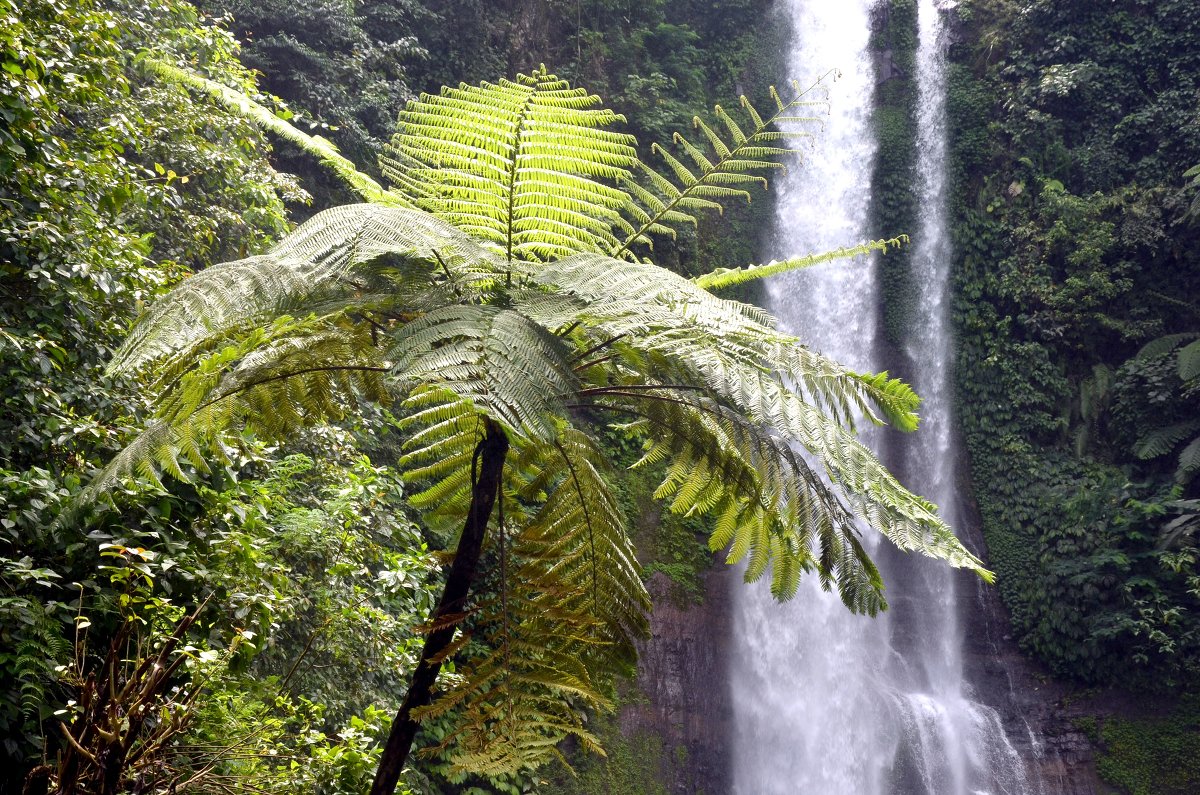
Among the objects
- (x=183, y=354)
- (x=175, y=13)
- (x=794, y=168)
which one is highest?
(x=794, y=168)

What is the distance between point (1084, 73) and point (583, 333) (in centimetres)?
1319

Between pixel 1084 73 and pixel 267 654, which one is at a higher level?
pixel 1084 73

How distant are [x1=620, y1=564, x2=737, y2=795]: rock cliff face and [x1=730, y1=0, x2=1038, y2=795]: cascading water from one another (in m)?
0.22

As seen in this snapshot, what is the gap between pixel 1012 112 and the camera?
1297 cm

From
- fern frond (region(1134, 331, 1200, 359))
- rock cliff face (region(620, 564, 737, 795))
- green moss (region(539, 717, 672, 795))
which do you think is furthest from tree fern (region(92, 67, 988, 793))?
fern frond (region(1134, 331, 1200, 359))

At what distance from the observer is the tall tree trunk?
2.09 m

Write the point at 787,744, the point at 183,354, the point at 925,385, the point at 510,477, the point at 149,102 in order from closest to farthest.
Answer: the point at 183,354 → the point at 510,477 → the point at 149,102 → the point at 787,744 → the point at 925,385

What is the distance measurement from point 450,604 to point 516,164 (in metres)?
1.24

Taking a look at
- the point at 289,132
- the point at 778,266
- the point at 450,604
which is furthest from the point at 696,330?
the point at 289,132

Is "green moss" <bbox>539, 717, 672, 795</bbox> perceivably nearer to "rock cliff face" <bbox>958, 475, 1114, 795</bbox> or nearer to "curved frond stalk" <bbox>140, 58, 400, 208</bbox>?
"rock cliff face" <bbox>958, 475, 1114, 795</bbox>

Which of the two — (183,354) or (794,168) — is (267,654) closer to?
(183,354)

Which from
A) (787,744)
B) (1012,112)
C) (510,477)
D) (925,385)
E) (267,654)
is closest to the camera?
(510,477)

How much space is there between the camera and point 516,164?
2.44m

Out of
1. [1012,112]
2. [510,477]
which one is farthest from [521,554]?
[1012,112]
